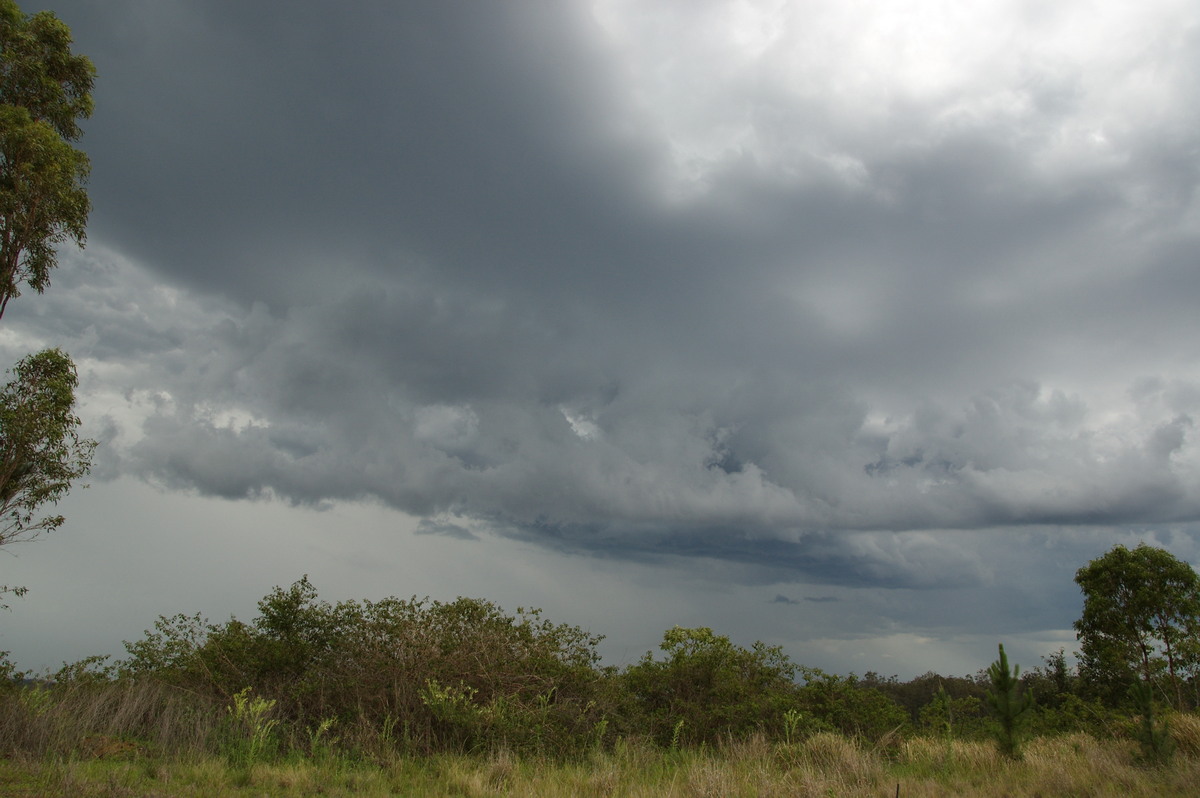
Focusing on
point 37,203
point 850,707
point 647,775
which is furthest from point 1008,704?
point 37,203

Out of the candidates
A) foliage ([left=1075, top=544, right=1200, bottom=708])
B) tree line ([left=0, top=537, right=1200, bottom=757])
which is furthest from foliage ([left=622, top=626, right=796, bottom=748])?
foliage ([left=1075, top=544, right=1200, bottom=708])

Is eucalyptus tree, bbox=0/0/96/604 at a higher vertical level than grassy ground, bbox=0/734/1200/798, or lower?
higher

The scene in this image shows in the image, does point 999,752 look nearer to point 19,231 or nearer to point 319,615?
point 319,615

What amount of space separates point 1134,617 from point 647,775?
2127cm

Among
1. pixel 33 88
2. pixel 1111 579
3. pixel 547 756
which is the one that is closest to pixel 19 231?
pixel 33 88

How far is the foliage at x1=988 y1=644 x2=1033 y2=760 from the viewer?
1377cm

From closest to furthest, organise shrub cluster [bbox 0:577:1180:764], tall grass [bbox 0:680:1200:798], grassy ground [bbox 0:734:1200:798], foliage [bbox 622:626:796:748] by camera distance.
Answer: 1. grassy ground [bbox 0:734:1200:798]
2. tall grass [bbox 0:680:1200:798]
3. shrub cluster [bbox 0:577:1180:764]
4. foliage [bbox 622:626:796:748]

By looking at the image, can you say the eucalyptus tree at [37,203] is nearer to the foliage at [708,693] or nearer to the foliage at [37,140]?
the foliage at [37,140]

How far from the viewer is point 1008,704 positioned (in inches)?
545

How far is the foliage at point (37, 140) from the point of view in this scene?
14492 mm

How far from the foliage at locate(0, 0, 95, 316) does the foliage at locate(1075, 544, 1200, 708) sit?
32576 mm

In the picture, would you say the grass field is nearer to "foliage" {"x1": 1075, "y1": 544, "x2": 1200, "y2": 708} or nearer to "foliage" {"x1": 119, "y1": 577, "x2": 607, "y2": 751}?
"foliage" {"x1": 119, "y1": 577, "x2": 607, "y2": 751}

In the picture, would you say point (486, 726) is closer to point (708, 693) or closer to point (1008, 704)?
point (708, 693)

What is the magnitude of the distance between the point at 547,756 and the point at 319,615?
6333 mm
